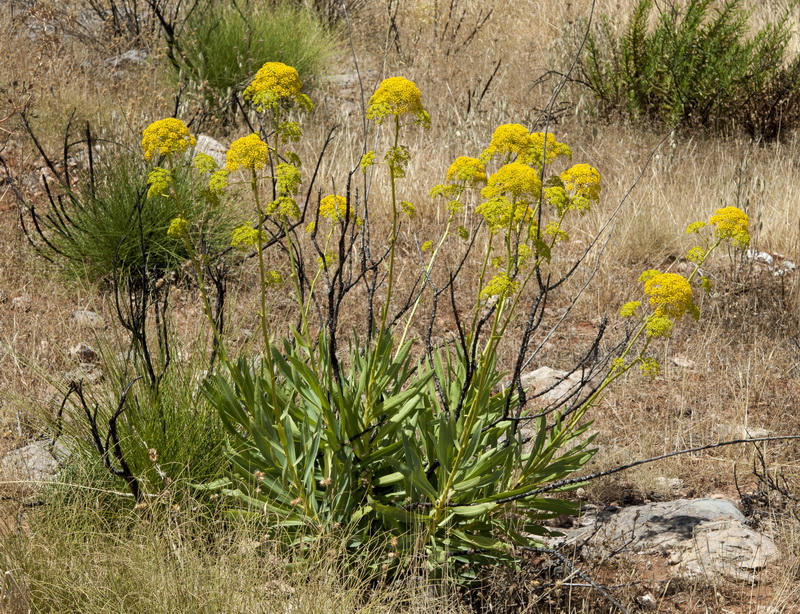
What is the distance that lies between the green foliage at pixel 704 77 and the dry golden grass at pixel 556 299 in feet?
0.86

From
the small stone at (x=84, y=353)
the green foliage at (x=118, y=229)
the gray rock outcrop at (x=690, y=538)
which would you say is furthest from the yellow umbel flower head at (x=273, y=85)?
the green foliage at (x=118, y=229)

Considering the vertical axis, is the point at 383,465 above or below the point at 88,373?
above

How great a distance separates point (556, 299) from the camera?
5.08 metres

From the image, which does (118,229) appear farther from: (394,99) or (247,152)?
(394,99)

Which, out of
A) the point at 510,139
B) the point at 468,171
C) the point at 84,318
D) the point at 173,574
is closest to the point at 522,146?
the point at 510,139

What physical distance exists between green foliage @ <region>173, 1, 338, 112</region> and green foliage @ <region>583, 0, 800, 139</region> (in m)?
2.59

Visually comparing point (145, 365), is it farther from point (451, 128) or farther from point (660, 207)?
point (451, 128)

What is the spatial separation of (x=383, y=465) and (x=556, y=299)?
8.90 ft

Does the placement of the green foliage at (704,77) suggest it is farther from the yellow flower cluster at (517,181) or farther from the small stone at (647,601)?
the yellow flower cluster at (517,181)

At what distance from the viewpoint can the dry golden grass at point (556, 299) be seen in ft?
7.59

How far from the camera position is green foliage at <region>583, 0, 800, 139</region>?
6.82 metres

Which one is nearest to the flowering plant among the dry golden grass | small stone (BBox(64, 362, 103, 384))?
the dry golden grass

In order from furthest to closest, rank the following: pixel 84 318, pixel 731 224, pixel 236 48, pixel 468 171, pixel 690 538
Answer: pixel 236 48, pixel 84 318, pixel 690 538, pixel 731 224, pixel 468 171

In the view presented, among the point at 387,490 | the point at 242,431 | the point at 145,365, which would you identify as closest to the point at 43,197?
the point at 145,365
